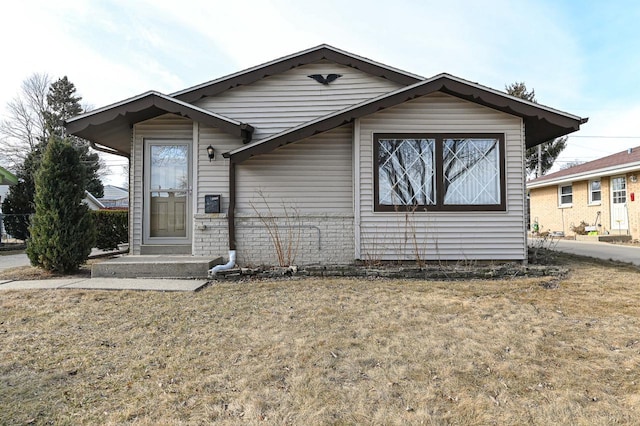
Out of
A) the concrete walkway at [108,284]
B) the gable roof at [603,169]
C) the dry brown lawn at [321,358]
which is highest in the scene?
the gable roof at [603,169]

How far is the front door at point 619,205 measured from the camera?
14.4 meters

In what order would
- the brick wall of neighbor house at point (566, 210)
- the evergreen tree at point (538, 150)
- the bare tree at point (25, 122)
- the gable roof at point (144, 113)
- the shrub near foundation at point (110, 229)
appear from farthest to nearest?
the evergreen tree at point (538, 150)
the bare tree at point (25, 122)
the brick wall of neighbor house at point (566, 210)
the shrub near foundation at point (110, 229)
the gable roof at point (144, 113)

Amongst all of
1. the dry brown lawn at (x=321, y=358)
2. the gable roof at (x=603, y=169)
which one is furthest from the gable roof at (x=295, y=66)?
the gable roof at (x=603, y=169)

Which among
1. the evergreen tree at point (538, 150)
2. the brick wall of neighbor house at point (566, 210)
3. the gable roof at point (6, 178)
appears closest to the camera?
the gable roof at point (6, 178)

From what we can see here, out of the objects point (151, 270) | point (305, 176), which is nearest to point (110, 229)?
point (151, 270)

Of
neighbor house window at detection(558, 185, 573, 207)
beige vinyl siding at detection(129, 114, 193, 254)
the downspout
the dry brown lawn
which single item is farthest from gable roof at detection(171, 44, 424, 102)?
neighbor house window at detection(558, 185, 573, 207)

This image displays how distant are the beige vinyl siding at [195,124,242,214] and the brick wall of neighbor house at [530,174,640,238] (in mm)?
14910

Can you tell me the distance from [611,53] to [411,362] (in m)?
21.2

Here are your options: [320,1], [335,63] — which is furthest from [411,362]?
[320,1]

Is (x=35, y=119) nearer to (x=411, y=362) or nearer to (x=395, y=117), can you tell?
(x=395, y=117)

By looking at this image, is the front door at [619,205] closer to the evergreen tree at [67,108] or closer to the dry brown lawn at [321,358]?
the dry brown lawn at [321,358]

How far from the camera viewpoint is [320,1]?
941 cm

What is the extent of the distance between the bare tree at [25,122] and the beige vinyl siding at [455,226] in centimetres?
3316

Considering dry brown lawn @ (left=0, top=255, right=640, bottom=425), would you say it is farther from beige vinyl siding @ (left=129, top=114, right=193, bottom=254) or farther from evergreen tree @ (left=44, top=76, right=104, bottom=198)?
evergreen tree @ (left=44, top=76, right=104, bottom=198)
